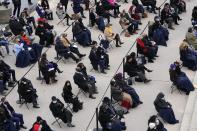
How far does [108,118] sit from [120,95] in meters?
1.83

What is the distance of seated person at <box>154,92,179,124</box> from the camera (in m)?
19.0

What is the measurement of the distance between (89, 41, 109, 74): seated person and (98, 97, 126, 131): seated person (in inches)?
171

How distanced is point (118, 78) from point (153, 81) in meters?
2.70

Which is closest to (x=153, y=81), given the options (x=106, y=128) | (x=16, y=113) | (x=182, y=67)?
(x=182, y=67)

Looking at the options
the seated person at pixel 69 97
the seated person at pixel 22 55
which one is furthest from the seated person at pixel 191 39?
the seated person at pixel 22 55

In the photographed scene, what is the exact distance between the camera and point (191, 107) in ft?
65.2

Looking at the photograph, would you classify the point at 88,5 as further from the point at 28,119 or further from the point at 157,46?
the point at 28,119

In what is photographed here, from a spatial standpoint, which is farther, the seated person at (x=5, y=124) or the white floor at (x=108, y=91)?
the white floor at (x=108, y=91)

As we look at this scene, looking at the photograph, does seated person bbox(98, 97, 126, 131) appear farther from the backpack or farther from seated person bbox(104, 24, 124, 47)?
seated person bbox(104, 24, 124, 47)

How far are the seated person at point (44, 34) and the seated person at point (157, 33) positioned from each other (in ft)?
15.7

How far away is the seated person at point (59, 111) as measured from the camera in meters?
18.6

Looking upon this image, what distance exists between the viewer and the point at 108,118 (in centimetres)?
1817

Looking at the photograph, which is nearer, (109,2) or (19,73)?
(19,73)

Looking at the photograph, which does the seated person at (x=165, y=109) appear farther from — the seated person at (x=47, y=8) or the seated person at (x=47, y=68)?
the seated person at (x=47, y=8)
